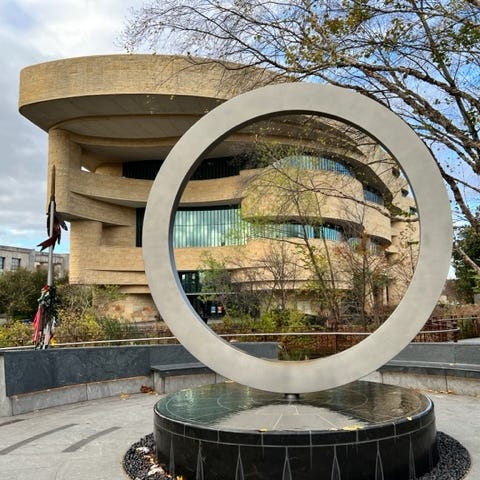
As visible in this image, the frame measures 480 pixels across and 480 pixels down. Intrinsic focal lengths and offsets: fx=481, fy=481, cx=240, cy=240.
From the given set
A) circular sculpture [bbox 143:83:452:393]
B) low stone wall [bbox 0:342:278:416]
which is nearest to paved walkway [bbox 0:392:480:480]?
low stone wall [bbox 0:342:278:416]

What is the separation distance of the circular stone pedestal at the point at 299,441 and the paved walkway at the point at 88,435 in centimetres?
69

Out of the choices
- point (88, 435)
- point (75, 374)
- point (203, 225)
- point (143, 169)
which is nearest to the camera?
point (88, 435)

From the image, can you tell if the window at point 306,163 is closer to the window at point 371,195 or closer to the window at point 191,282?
the window at point 371,195

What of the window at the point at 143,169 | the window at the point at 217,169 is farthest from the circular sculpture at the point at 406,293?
the window at the point at 143,169

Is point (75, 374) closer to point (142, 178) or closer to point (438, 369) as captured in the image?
point (438, 369)

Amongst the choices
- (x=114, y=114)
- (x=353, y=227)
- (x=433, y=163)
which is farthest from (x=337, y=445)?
(x=114, y=114)

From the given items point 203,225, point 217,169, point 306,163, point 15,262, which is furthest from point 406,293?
point 15,262

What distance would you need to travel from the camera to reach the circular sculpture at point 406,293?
550 cm

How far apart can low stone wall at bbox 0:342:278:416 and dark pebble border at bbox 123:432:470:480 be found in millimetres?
3342

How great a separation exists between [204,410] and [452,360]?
716cm

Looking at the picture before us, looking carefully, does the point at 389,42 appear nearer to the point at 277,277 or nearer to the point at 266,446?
the point at 266,446

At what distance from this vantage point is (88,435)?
6922 mm

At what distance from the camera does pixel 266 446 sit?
14.8 feet

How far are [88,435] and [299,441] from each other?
12.4 feet
